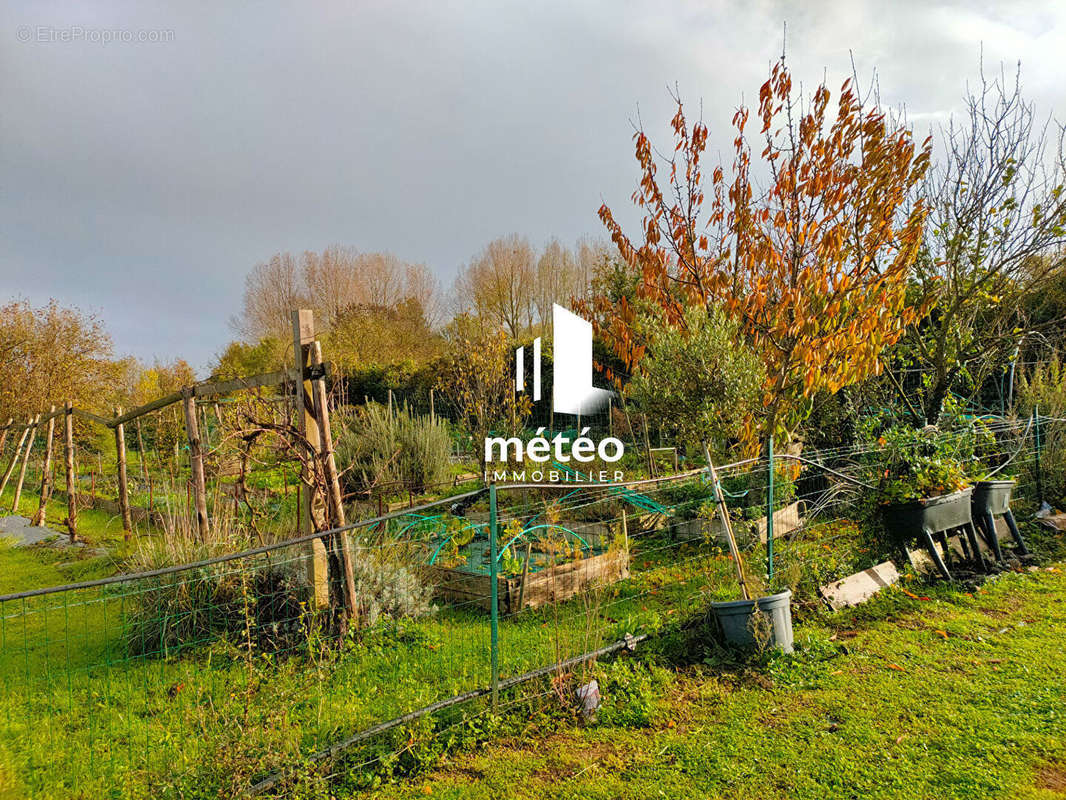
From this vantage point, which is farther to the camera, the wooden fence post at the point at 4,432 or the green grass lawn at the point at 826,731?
the wooden fence post at the point at 4,432

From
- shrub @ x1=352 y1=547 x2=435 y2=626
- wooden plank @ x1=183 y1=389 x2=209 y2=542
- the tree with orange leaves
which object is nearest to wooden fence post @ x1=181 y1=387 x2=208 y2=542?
wooden plank @ x1=183 y1=389 x2=209 y2=542

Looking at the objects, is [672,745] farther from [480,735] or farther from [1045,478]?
[1045,478]

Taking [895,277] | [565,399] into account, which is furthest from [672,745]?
[565,399]

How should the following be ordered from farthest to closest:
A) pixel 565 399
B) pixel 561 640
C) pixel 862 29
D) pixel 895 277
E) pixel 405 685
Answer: pixel 565 399, pixel 862 29, pixel 895 277, pixel 561 640, pixel 405 685

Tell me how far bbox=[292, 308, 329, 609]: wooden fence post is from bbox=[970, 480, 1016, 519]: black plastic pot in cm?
518

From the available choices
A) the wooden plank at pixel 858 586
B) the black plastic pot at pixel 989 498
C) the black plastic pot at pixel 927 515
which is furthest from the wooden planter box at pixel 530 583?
the black plastic pot at pixel 989 498

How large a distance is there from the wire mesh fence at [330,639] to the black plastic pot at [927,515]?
282mm

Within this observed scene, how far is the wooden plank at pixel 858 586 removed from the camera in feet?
14.6

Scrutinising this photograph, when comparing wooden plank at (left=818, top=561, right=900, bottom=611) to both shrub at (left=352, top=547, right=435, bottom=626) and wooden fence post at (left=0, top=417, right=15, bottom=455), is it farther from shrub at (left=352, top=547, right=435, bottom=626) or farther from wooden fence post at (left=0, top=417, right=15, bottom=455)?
wooden fence post at (left=0, top=417, right=15, bottom=455)

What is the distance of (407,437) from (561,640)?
15.8ft

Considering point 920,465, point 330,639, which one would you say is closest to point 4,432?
point 330,639

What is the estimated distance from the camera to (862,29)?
5.91m

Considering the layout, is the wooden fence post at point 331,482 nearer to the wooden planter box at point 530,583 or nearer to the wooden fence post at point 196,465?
the wooden planter box at point 530,583

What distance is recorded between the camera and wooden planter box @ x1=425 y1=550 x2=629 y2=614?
460 cm
